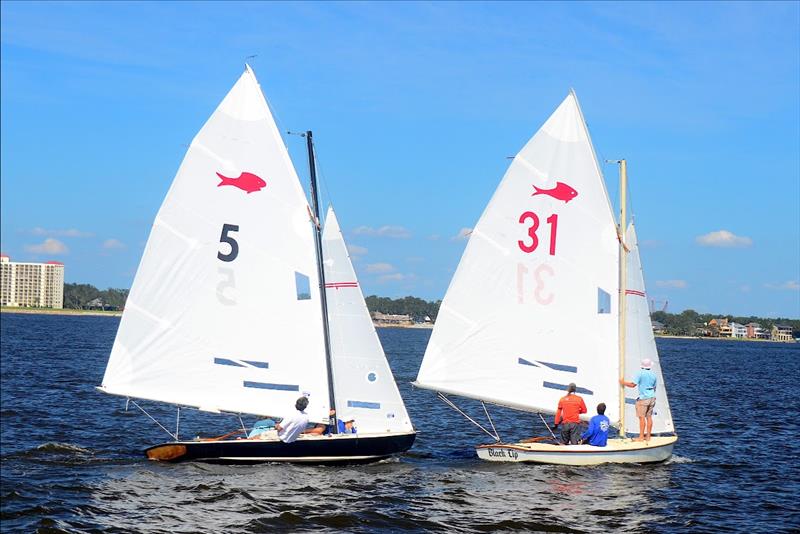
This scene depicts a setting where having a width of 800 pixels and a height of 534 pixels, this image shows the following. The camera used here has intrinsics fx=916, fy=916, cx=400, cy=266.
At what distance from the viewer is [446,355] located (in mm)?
29125

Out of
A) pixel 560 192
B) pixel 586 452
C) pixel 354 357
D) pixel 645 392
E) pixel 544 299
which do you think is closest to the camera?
pixel 586 452

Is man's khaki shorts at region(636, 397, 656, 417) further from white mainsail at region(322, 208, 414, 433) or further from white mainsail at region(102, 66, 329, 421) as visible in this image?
white mainsail at region(102, 66, 329, 421)

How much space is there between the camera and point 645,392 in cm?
2808

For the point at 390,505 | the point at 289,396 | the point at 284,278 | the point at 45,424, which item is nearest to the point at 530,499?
the point at 390,505

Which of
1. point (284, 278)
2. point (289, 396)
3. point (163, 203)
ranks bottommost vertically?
point (289, 396)

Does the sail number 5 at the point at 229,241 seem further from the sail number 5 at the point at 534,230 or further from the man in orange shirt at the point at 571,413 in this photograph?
the man in orange shirt at the point at 571,413

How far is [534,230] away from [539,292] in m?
1.97

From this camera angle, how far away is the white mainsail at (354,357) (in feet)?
91.3

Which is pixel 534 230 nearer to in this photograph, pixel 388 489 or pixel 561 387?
pixel 561 387

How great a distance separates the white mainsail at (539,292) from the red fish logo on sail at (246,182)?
678 cm

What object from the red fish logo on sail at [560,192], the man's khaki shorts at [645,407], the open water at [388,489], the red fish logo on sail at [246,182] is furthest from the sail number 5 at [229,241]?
the man's khaki shorts at [645,407]

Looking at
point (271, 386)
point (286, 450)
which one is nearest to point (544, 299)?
point (271, 386)

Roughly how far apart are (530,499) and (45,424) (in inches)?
810

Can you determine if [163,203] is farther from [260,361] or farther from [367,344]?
[367,344]
